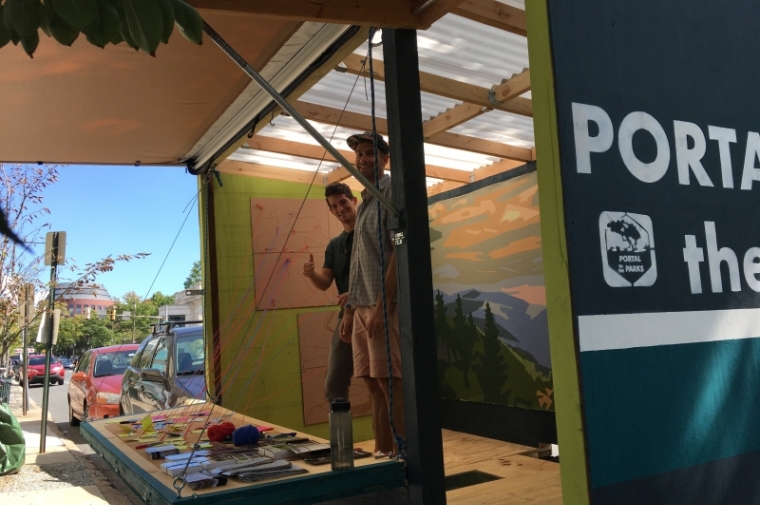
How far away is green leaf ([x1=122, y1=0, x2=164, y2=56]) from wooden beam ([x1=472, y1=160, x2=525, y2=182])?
4.93 meters

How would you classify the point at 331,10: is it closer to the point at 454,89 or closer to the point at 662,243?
the point at 662,243

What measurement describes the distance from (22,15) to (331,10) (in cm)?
153

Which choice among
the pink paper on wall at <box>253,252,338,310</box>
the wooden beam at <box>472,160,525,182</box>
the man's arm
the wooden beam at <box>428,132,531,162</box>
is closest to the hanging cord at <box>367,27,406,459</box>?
the man's arm

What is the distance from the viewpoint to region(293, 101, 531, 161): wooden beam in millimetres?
4582

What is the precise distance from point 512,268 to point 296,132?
224 cm

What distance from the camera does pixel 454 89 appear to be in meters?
4.18

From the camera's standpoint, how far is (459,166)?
20.0ft

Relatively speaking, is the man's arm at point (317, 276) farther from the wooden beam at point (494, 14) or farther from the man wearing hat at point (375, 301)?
the wooden beam at point (494, 14)

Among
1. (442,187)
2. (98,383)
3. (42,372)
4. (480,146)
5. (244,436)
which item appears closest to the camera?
(244,436)

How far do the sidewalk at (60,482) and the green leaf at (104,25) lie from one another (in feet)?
13.7

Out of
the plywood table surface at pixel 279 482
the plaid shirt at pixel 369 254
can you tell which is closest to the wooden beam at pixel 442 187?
the plaid shirt at pixel 369 254

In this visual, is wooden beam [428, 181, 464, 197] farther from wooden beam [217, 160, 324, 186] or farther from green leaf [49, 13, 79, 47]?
green leaf [49, 13, 79, 47]

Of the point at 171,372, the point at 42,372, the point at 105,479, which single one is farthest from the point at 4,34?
the point at 42,372

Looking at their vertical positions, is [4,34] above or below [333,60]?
below
